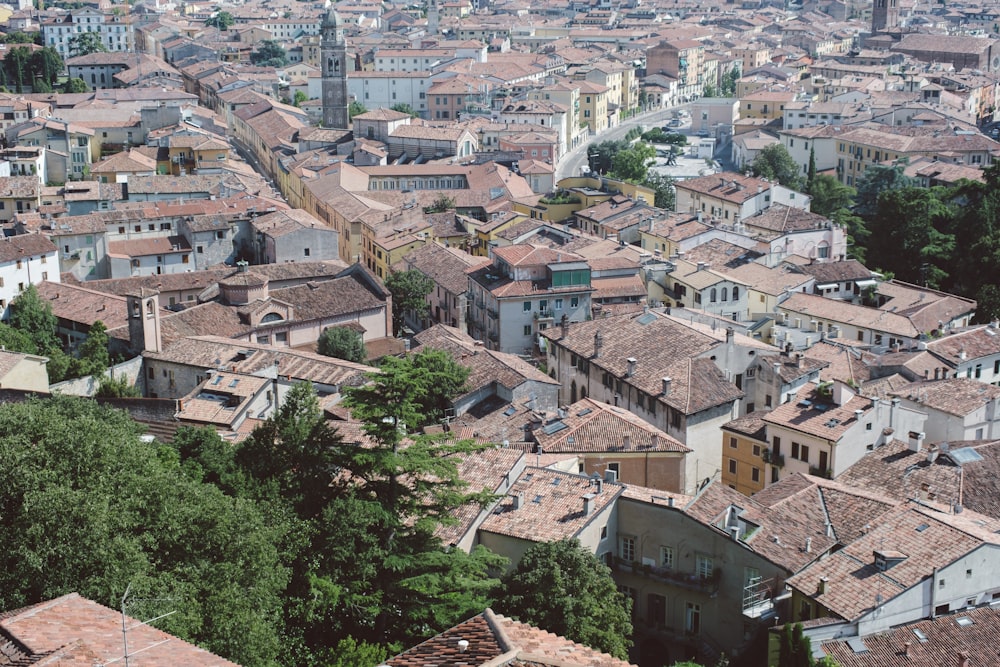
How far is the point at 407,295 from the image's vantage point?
49.3 meters

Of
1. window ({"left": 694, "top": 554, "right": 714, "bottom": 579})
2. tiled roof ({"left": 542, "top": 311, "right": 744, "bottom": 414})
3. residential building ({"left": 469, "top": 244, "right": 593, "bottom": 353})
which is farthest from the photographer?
residential building ({"left": 469, "top": 244, "right": 593, "bottom": 353})

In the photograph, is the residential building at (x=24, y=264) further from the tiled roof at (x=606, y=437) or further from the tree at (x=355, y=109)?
the tree at (x=355, y=109)

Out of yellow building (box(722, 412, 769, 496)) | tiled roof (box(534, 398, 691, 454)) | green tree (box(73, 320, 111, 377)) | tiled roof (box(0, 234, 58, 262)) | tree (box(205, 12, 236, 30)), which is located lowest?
yellow building (box(722, 412, 769, 496))

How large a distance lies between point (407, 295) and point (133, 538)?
98.2ft

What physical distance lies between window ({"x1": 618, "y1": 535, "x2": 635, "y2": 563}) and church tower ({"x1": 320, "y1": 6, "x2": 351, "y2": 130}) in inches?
2415

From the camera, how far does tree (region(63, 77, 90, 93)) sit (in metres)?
95.4

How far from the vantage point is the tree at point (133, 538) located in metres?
18.8

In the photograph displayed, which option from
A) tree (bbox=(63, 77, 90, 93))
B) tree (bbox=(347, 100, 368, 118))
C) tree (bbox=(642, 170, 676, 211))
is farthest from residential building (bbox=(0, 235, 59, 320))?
tree (bbox=(63, 77, 90, 93))

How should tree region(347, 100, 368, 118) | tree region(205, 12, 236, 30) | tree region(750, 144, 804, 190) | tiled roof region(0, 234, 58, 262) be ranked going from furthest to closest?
tree region(205, 12, 236, 30)
tree region(347, 100, 368, 118)
tree region(750, 144, 804, 190)
tiled roof region(0, 234, 58, 262)

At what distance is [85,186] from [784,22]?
117m

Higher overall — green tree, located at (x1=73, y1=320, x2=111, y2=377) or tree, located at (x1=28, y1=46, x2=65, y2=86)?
tree, located at (x1=28, y1=46, x2=65, y2=86)

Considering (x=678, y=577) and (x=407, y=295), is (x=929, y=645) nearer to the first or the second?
(x=678, y=577)

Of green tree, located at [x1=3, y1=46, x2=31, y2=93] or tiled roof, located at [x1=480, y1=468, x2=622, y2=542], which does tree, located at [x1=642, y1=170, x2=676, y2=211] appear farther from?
green tree, located at [x1=3, y1=46, x2=31, y2=93]

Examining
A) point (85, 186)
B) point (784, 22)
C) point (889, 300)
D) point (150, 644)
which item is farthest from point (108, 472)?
point (784, 22)
